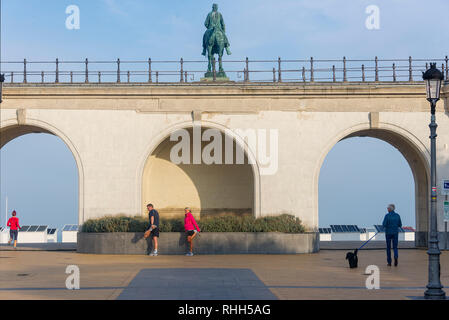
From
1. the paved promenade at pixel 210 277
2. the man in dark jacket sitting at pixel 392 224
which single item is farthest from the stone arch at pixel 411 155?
the man in dark jacket sitting at pixel 392 224

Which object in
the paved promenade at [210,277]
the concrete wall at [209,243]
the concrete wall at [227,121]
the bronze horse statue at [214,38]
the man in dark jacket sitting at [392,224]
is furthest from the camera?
the bronze horse statue at [214,38]

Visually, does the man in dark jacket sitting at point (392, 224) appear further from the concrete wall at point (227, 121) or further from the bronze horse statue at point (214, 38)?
the bronze horse statue at point (214, 38)

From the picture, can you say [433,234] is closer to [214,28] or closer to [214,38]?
[214,38]

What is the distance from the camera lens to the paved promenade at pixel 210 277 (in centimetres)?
1327

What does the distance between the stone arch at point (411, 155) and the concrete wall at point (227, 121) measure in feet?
0.21

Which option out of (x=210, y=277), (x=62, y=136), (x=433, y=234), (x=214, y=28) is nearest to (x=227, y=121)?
(x=214, y=28)

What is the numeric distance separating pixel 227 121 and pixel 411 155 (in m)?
8.77

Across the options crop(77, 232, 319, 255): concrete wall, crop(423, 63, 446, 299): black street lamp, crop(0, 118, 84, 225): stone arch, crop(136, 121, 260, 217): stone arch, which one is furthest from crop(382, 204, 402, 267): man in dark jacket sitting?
crop(0, 118, 84, 225): stone arch

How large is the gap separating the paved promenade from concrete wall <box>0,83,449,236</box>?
11.6ft

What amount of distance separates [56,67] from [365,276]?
55.9ft

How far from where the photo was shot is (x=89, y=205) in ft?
87.9

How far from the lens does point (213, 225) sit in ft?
82.2
